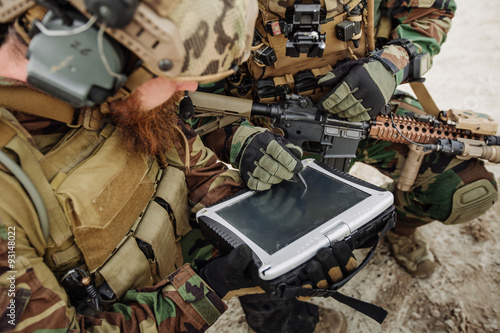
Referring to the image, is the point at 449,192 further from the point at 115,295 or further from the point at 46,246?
the point at 46,246

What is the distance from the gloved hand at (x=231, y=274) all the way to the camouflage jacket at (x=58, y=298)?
0.14ft

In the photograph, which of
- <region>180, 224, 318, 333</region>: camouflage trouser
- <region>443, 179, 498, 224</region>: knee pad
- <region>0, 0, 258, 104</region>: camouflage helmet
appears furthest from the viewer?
<region>443, 179, 498, 224</region>: knee pad

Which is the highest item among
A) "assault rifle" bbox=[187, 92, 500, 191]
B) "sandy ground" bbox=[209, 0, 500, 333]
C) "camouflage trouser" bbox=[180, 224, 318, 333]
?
"assault rifle" bbox=[187, 92, 500, 191]

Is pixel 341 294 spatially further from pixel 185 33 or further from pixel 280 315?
pixel 185 33

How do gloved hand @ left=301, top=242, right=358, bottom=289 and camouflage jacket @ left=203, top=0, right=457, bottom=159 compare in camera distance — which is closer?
gloved hand @ left=301, top=242, right=358, bottom=289

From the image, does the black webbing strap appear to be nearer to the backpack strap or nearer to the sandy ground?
the backpack strap

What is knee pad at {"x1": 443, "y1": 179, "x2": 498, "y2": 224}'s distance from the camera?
2357mm

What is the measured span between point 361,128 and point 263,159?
875 mm

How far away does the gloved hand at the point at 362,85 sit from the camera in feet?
6.73

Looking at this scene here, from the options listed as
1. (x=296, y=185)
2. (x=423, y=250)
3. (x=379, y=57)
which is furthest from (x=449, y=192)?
(x=296, y=185)

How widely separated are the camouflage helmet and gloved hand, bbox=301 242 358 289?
737 millimetres

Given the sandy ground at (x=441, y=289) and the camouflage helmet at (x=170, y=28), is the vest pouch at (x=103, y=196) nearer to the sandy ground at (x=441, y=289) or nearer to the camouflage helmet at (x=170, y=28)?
→ the camouflage helmet at (x=170, y=28)

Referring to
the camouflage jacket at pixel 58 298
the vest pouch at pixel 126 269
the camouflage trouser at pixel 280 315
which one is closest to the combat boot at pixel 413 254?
the camouflage trouser at pixel 280 315

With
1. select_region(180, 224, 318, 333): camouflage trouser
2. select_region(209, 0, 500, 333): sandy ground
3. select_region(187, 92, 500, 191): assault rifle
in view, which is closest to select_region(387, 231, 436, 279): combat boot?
select_region(209, 0, 500, 333): sandy ground
